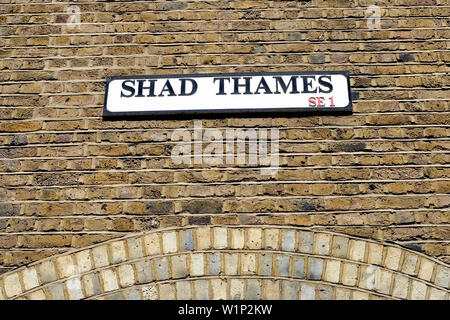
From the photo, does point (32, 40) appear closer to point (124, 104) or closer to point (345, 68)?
point (124, 104)

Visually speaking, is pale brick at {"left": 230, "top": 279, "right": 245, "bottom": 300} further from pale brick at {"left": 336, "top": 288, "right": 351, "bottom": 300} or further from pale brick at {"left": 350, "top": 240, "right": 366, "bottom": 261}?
pale brick at {"left": 350, "top": 240, "right": 366, "bottom": 261}

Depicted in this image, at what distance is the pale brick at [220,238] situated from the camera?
2.41 meters

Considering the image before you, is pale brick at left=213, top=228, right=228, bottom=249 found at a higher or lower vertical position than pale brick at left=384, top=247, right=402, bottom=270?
higher

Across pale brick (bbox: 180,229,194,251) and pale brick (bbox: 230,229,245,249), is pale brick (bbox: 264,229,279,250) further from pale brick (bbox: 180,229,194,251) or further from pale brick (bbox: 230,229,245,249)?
pale brick (bbox: 180,229,194,251)

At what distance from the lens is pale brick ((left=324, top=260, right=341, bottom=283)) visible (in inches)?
91.9

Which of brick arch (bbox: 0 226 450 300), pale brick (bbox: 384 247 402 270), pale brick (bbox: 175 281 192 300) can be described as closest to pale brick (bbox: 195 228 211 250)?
brick arch (bbox: 0 226 450 300)

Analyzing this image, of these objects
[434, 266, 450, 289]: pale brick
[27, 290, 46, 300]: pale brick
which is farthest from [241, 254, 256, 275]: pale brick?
[27, 290, 46, 300]: pale brick

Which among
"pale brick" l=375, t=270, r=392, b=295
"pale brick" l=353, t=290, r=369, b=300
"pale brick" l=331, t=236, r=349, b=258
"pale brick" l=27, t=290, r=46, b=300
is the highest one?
"pale brick" l=331, t=236, r=349, b=258

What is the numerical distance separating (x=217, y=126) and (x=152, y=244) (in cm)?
91

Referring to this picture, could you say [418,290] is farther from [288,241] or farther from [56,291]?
[56,291]

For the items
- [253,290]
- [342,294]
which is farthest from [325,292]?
[253,290]

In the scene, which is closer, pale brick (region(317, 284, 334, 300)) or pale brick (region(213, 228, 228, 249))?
pale brick (region(317, 284, 334, 300))
